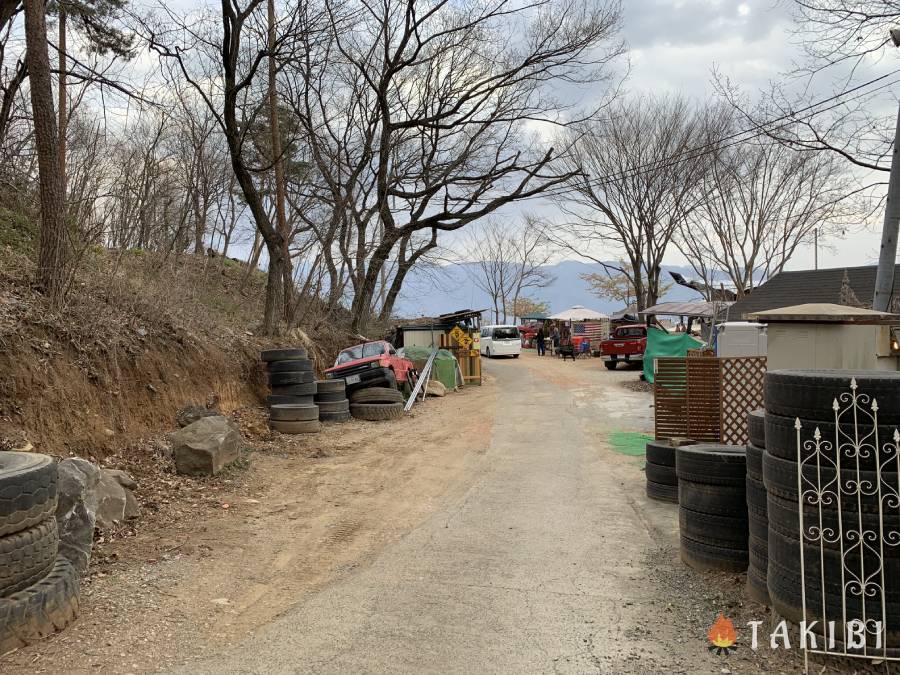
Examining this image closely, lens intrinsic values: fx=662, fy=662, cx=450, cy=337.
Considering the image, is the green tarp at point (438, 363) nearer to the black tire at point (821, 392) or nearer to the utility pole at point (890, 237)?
the utility pole at point (890, 237)

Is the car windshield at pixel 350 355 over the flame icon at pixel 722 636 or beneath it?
over

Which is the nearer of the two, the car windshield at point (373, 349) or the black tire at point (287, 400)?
the black tire at point (287, 400)

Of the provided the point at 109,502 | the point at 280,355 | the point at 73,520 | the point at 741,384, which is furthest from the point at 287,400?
the point at 741,384

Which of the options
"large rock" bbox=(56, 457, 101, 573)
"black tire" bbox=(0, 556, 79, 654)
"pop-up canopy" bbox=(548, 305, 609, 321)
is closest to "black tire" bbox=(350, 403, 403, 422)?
"large rock" bbox=(56, 457, 101, 573)

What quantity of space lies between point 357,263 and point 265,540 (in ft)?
63.1

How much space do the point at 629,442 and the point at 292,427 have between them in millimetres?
6659

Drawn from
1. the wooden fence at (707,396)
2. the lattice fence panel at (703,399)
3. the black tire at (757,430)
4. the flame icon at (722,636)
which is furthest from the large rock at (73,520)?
the lattice fence panel at (703,399)

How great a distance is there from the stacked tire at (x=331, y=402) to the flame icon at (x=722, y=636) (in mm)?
11134

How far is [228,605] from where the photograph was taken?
16.4 ft

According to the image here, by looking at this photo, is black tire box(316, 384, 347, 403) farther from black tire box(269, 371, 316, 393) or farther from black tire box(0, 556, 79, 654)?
black tire box(0, 556, 79, 654)

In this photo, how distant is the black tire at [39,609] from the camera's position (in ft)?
13.3

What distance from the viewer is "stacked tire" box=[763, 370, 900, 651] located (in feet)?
12.5

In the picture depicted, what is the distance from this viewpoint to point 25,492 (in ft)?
14.8

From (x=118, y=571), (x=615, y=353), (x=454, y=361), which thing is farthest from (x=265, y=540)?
(x=615, y=353)
